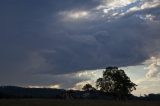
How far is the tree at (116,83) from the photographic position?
127 metres

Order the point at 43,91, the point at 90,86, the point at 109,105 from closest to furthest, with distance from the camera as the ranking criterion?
the point at 109,105 → the point at 43,91 → the point at 90,86

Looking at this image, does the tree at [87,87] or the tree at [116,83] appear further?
the tree at [87,87]

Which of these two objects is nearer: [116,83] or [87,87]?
[116,83]

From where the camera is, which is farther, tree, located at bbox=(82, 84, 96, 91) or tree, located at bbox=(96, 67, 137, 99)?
tree, located at bbox=(82, 84, 96, 91)

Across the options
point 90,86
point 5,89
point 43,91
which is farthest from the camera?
point 90,86

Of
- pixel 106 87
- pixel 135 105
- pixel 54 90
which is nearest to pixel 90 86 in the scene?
pixel 54 90

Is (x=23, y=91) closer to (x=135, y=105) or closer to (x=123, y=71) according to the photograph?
(x=123, y=71)

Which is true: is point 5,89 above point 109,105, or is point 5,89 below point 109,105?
above

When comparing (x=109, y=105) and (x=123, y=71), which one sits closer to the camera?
(x=109, y=105)

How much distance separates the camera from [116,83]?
127 metres

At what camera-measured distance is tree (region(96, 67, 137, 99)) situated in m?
127

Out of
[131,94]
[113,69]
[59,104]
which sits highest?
[113,69]

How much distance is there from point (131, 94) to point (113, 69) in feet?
32.0

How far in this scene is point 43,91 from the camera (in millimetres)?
137375
